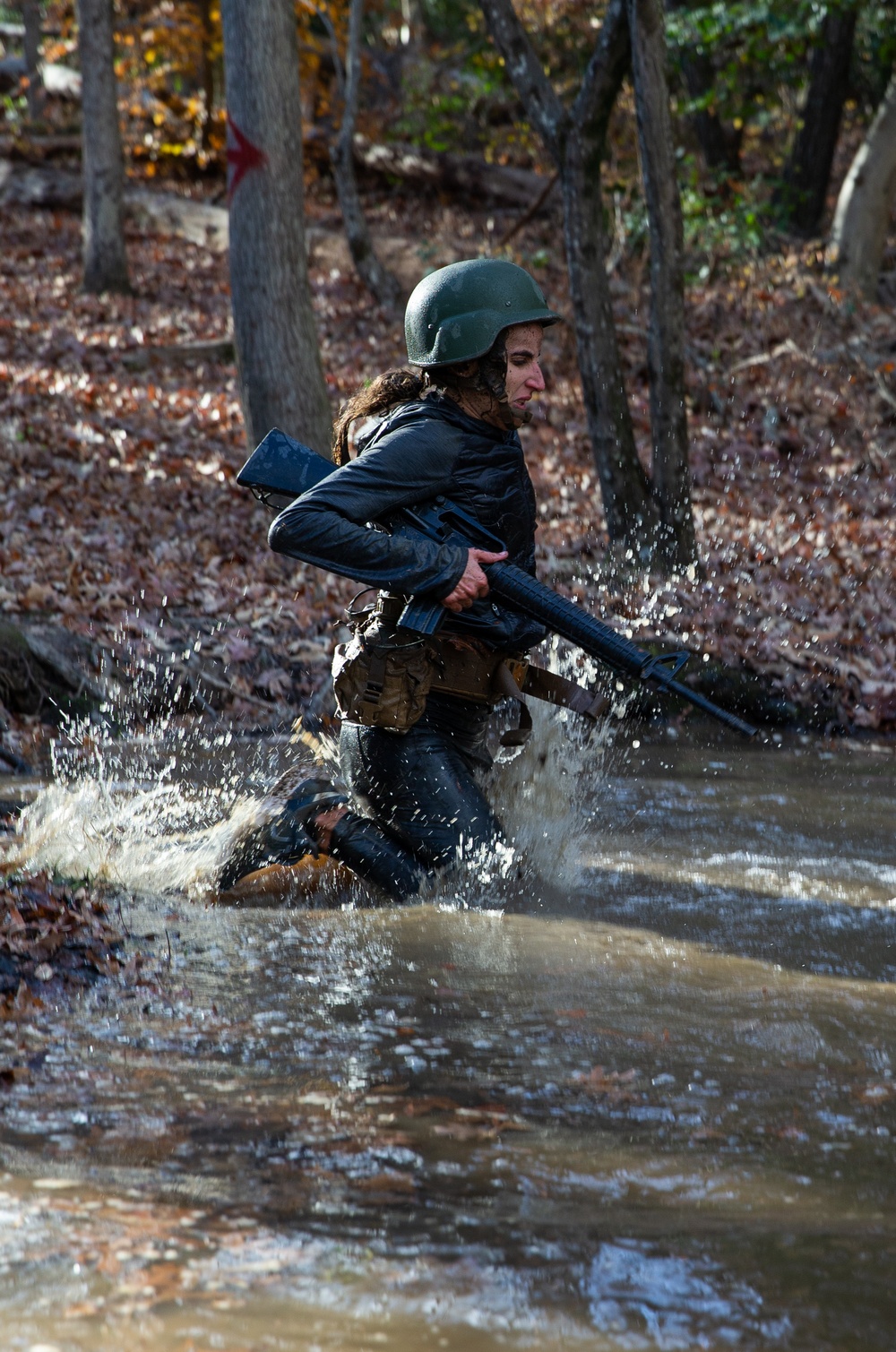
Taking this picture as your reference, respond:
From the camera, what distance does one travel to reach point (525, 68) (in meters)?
10.1

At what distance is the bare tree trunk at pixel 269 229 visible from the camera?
36.8ft

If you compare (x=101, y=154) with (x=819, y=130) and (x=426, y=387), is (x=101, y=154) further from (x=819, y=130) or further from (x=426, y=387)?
(x=426, y=387)

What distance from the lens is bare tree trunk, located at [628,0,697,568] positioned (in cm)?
952

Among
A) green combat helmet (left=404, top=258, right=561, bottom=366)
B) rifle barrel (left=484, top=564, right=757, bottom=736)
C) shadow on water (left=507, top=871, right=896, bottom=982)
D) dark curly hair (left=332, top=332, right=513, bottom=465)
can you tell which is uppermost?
green combat helmet (left=404, top=258, right=561, bottom=366)

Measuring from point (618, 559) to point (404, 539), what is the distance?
6144 mm

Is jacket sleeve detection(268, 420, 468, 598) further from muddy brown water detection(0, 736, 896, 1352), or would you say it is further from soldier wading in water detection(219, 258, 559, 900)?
muddy brown water detection(0, 736, 896, 1352)

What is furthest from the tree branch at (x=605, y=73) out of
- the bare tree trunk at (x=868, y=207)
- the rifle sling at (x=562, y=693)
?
the bare tree trunk at (x=868, y=207)

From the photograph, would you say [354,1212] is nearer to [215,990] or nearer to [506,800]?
[215,990]

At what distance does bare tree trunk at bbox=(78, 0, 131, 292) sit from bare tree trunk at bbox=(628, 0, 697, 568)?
11358 millimetres

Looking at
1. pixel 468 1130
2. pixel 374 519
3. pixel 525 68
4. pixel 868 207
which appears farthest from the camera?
pixel 868 207

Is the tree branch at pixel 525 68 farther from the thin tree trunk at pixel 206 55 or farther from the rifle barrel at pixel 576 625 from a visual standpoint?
the thin tree trunk at pixel 206 55

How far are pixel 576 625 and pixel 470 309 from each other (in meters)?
1.26

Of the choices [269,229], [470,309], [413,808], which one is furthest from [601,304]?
[413,808]

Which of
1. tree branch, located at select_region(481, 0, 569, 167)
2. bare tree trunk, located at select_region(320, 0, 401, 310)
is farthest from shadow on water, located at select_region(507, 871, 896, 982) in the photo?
bare tree trunk, located at select_region(320, 0, 401, 310)
